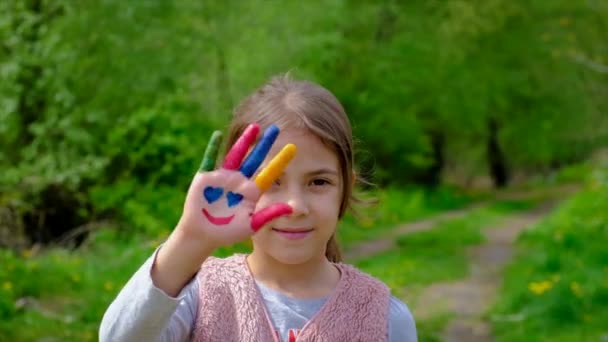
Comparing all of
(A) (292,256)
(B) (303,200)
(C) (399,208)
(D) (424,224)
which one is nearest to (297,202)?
(B) (303,200)

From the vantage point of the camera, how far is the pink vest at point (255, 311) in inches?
70.0

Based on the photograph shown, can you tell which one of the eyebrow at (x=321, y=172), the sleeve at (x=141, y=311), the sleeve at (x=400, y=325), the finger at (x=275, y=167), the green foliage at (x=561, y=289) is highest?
the finger at (x=275, y=167)

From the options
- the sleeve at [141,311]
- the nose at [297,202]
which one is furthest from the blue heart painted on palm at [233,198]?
the nose at [297,202]

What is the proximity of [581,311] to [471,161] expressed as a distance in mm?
27016

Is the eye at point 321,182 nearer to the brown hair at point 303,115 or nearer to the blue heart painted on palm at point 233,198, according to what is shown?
the brown hair at point 303,115

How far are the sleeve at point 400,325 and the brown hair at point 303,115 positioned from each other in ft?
0.84

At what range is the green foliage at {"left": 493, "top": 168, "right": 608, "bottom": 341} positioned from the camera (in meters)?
5.75

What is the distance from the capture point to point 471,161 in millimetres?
32500

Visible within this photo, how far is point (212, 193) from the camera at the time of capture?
1476mm

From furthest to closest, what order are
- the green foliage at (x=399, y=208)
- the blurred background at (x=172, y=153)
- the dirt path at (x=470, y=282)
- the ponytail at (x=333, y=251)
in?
the green foliage at (x=399, y=208) < the dirt path at (x=470, y=282) < the blurred background at (x=172, y=153) < the ponytail at (x=333, y=251)

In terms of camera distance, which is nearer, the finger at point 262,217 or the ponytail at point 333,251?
the finger at point 262,217

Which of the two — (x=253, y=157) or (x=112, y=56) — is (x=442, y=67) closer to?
(x=112, y=56)

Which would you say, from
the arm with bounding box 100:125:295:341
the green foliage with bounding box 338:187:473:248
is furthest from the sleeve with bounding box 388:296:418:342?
the green foliage with bounding box 338:187:473:248

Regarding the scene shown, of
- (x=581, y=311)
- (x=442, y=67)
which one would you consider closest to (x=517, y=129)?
(x=442, y=67)
